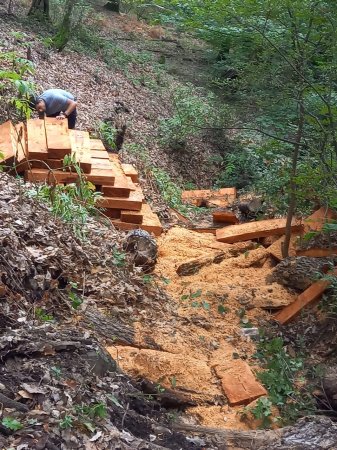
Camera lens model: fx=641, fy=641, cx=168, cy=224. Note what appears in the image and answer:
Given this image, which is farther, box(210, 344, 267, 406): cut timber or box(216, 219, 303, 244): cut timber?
box(216, 219, 303, 244): cut timber

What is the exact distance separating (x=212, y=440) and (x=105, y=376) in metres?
0.83

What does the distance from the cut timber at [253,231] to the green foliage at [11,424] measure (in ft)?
19.5

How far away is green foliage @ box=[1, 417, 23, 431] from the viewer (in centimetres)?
323

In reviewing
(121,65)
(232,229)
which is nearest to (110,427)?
(232,229)

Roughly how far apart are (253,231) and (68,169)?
272cm

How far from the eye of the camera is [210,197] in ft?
39.0

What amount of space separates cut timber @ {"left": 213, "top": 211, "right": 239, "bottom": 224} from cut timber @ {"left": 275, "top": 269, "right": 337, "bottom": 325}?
3274 mm

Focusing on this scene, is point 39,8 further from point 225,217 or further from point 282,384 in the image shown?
point 282,384

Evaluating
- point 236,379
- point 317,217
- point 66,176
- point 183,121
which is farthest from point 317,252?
point 183,121

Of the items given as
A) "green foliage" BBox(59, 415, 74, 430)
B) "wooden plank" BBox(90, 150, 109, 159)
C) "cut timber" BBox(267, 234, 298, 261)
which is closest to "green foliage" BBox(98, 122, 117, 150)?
"wooden plank" BBox(90, 150, 109, 159)

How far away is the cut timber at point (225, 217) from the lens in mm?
10047

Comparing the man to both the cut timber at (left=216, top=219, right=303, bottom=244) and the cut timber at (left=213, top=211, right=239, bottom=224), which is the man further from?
the cut timber at (left=216, top=219, right=303, bottom=244)

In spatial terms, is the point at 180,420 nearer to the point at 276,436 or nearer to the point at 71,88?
the point at 276,436

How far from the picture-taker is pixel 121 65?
18.1 metres
